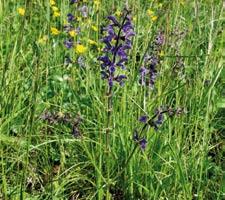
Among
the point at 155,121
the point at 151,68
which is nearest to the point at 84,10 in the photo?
the point at 151,68

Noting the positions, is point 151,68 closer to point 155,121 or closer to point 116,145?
point 116,145

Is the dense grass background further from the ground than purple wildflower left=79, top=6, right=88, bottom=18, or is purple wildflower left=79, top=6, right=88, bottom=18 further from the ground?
purple wildflower left=79, top=6, right=88, bottom=18

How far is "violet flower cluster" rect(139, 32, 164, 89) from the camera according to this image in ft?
6.51

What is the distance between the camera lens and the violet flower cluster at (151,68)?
1985mm

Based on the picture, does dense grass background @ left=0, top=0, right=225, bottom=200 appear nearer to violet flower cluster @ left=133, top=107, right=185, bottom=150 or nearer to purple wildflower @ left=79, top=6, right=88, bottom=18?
violet flower cluster @ left=133, top=107, right=185, bottom=150

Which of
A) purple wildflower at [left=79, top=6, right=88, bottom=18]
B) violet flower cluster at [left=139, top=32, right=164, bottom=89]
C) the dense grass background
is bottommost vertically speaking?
the dense grass background

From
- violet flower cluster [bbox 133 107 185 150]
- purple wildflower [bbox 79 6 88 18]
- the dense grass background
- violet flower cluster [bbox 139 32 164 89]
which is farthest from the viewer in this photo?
purple wildflower [bbox 79 6 88 18]

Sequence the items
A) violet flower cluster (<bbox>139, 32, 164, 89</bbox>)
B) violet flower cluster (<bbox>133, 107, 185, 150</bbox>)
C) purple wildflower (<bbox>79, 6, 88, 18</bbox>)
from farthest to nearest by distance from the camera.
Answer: purple wildflower (<bbox>79, 6, 88, 18</bbox>), violet flower cluster (<bbox>139, 32, 164, 89</bbox>), violet flower cluster (<bbox>133, 107, 185, 150</bbox>)

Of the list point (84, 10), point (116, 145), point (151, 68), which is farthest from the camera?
point (84, 10)

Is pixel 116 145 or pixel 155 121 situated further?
pixel 116 145

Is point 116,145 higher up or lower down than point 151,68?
lower down

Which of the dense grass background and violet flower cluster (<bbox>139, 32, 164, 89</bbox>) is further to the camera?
violet flower cluster (<bbox>139, 32, 164, 89</bbox>)

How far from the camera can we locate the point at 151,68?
6.61ft

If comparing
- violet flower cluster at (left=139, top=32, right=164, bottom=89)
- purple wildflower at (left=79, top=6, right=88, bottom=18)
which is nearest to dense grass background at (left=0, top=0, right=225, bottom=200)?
violet flower cluster at (left=139, top=32, right=164, bottom=89)
